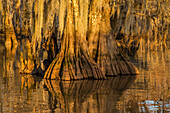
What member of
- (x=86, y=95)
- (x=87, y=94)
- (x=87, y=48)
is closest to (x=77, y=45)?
(x=87, y=48)

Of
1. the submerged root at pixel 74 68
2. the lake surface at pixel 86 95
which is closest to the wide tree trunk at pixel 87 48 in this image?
the submerged root at pixel 74 68

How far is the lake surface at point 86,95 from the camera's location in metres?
9.60

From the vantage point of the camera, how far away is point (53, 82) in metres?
14.5

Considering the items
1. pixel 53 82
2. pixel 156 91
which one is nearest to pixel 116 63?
pixel 53 82

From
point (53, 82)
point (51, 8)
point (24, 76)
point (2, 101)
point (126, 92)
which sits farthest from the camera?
point (51, 8)

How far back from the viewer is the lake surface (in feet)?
31.5

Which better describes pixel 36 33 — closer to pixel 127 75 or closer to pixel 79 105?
pixel 127 75

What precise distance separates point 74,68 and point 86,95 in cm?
354

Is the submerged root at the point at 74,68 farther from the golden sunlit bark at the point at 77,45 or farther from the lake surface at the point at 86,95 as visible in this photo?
the lake surface at the point at 86,95

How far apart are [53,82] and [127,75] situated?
13.0 ft

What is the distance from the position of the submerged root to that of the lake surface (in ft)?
1.53

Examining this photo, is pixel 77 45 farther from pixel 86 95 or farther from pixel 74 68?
pixel 86 95

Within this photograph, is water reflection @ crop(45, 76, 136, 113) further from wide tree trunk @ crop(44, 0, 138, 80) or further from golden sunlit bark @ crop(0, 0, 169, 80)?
golden sunlit bark @ crop(0, 0, 169, 80)

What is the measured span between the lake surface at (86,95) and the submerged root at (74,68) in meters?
0.47
